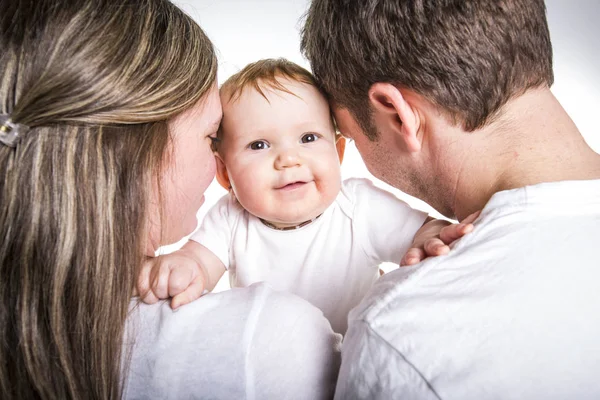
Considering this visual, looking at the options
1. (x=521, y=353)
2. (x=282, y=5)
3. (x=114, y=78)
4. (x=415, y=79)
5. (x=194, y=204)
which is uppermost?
(x=282, y=5)

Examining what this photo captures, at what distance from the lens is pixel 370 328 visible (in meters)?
0.84

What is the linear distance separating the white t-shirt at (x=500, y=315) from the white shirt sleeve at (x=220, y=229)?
0.82 metres

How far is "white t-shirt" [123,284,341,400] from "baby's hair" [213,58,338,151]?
655 millimetres

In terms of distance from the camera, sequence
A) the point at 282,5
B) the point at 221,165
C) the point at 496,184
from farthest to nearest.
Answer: the point at 282,5 → the point at 221,165 → the point at 496,184

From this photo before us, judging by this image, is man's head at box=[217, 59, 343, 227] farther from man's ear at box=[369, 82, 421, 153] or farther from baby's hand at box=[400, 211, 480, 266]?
baby's hand at box=[400, 211, 480, 266]

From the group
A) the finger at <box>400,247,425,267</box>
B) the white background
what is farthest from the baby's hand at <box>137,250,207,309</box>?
the white background

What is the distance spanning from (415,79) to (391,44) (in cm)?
10

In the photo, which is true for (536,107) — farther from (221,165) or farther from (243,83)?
(221,165)

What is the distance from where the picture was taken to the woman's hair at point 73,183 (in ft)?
2.84

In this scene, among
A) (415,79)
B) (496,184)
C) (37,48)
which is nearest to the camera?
(37,48)

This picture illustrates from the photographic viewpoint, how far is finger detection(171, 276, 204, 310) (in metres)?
0.97

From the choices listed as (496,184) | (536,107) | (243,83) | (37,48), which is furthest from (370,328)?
(243,83)

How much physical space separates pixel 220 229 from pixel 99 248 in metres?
0.74

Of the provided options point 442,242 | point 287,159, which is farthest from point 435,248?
point 287,159
